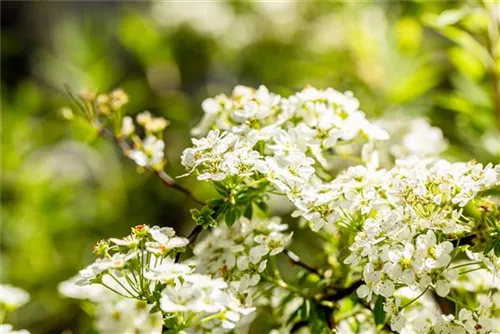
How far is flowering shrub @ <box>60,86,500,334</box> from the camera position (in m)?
0.67

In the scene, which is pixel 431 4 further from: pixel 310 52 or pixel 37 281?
pixel 37 281

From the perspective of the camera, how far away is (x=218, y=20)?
1.97m

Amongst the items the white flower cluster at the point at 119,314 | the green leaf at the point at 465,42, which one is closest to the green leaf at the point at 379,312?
the white flower cluster at the point at 119,314

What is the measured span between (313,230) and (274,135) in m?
0.12

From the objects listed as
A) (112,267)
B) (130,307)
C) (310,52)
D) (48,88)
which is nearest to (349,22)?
(310,52)

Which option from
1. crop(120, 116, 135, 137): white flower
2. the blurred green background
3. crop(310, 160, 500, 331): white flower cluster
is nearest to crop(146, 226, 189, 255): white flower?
crop(310, 160, 500, 331): white flower cluster

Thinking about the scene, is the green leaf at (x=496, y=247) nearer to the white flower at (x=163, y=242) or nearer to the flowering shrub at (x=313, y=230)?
the flowering shrub at (x=313, y=230)

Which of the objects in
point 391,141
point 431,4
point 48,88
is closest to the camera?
point 391,141

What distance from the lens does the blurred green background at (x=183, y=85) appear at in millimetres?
1306

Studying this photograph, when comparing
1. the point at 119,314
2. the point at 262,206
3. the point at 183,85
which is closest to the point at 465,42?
the point at 262,206

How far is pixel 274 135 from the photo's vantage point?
78 centimetres

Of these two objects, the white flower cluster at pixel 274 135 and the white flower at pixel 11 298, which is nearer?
the white flower cluster at pixel 274 135

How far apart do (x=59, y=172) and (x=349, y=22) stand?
2.70 feet

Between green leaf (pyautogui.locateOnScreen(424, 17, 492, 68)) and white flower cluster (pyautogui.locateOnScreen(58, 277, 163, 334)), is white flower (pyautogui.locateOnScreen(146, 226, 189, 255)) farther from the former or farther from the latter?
green leaf (pyautogui.locateOnScreen(424, 17, 492, 68))
